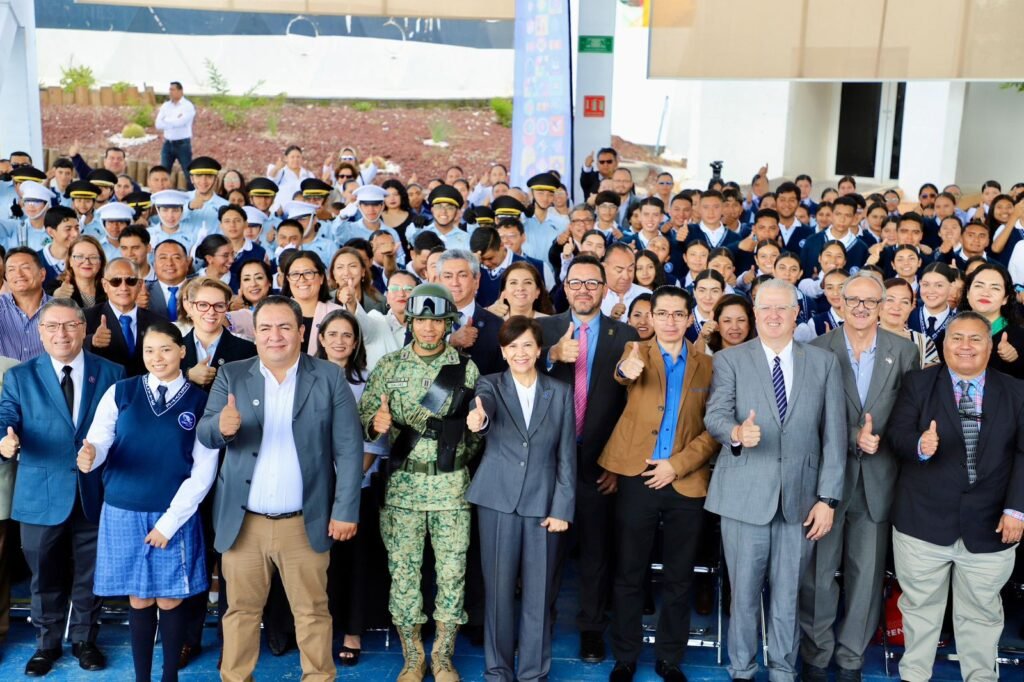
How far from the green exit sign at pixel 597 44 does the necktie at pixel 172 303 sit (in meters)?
7.74

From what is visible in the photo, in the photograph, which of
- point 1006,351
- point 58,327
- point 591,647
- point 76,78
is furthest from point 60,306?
point 76,78

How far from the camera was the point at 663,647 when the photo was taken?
4.62m

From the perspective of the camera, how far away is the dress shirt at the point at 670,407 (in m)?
4.53

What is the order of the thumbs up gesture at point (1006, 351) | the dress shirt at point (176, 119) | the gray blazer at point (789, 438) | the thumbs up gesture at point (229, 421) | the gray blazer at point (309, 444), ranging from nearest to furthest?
the thumbs up gesture at point (229, 421)
the gray blazer at point (309, 444)
the gray blazer at point (789, 438)
the thumbs up gesture at point (1006, 351)
the dress shirt at point (176, 119)

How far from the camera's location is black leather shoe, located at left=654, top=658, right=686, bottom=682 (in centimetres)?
459

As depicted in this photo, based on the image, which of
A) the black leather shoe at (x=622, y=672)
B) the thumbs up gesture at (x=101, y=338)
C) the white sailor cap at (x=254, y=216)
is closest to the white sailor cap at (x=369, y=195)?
the white sailor cap at (x=254, y=216)

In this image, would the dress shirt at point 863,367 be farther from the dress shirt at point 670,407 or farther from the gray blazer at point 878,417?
the dress shirt at point 670,407

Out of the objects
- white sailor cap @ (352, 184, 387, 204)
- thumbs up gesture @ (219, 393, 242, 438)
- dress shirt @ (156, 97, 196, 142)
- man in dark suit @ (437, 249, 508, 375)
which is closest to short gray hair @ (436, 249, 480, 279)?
man in dark suit @ (437, 249, 508, 375)

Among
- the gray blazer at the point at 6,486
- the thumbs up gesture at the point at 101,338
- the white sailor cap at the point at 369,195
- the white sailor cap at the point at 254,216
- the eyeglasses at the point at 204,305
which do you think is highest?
the white sailor cap at the point at 369,195

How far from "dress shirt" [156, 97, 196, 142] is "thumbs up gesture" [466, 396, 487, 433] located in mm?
11838

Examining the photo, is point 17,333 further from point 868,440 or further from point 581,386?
point 868,440

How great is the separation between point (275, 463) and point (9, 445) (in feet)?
3.51

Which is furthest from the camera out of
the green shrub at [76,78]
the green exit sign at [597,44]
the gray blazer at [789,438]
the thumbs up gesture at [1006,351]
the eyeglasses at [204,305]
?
the green shrub at [76,78]

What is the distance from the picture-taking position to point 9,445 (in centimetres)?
414
